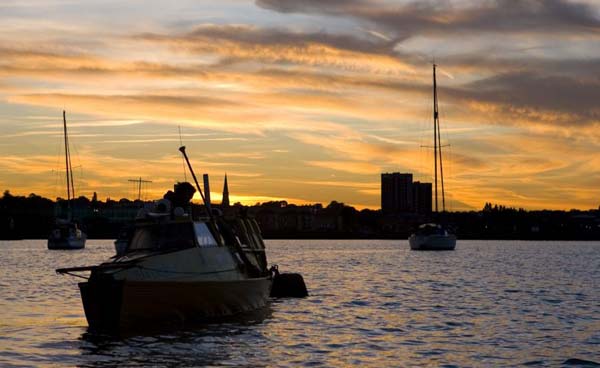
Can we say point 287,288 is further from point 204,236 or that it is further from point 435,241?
point 435,241

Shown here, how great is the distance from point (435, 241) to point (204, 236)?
106 m

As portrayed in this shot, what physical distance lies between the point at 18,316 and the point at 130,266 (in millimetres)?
10216

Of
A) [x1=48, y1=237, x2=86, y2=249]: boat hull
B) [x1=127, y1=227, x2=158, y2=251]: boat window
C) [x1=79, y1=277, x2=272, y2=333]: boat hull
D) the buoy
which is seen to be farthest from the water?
[x1=48, y1=237, x2=86, y2=249]: boat hull

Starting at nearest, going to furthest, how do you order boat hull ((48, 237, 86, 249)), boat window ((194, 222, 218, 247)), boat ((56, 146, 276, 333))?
boat ((56, 146, 276, 333)), boat window ((194, 222, 218, 247)), boat hull ((48, 237, 86, 249))

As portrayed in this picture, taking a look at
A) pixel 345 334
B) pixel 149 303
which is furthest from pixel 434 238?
pixel 149 303

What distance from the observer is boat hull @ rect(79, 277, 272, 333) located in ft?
99.1

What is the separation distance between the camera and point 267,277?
41.4m

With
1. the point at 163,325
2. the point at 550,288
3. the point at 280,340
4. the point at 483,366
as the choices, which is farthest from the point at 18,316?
the point at 550,288

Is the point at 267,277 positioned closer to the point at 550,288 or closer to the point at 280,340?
the point at 280,340

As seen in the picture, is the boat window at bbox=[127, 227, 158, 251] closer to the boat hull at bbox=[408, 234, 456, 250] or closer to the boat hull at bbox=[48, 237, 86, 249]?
the boat hull at bbox=[408, 234, 456, 250]

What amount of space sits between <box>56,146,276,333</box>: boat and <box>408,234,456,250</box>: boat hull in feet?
326

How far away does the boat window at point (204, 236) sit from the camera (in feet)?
112

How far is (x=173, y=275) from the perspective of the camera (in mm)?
31875

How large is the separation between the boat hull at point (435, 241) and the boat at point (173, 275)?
99.3 meters
